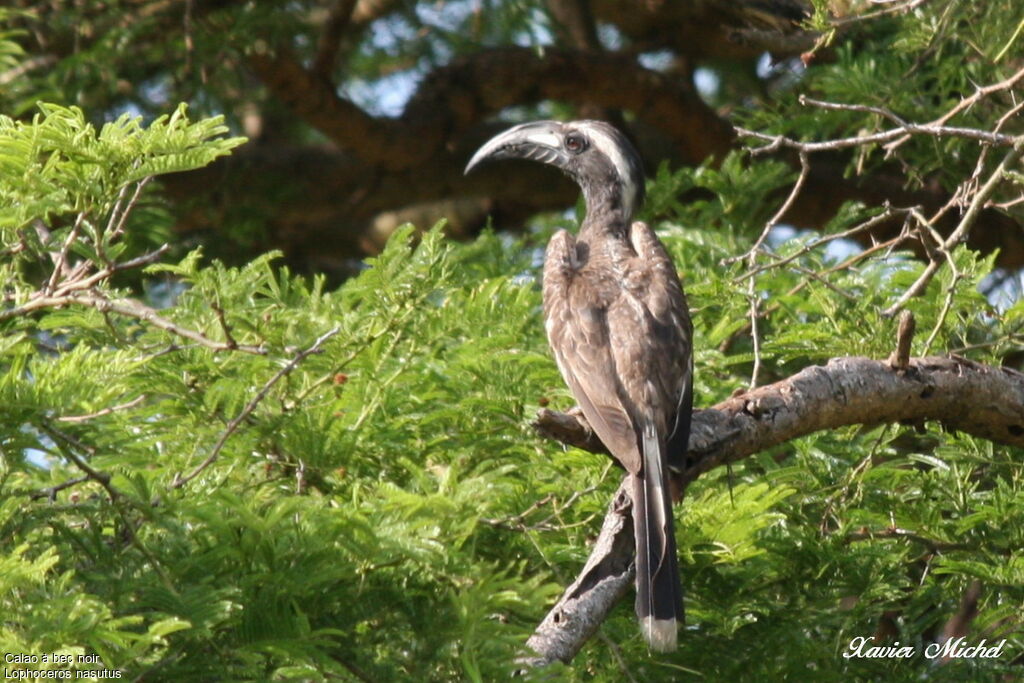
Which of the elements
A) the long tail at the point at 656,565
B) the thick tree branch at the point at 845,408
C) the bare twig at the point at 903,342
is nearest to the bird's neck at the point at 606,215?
the thick tree branch at the point at 845,408

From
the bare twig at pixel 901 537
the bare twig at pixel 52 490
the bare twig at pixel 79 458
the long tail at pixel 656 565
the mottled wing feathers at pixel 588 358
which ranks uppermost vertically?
the bare twig at pixel 79 458

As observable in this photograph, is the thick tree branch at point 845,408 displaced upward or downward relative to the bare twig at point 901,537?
upward

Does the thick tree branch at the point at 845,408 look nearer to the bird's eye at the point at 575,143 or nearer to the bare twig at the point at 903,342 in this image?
the bare twig at the point at 903,342

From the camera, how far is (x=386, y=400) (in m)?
3.93

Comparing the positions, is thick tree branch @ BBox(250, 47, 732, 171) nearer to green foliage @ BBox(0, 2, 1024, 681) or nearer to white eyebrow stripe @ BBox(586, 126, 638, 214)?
white eyebrow stripe @ BBox(586, 126, 638, 214)

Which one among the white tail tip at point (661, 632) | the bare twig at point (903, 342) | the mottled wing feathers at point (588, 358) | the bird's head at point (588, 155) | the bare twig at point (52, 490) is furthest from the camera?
the bird's head at point (588, 155)

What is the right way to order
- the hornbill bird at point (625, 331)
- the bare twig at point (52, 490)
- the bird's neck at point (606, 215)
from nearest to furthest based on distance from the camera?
the bare twig at point (52, 490) → the hornbill bird at point (625, 331) → the bird's neck at point (606, 215)

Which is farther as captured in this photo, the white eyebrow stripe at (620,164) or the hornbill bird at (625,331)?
the white eyebrow stripe at (620,164)

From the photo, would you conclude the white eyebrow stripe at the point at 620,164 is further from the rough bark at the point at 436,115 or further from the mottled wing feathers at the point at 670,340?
the rough bark at the point at 436,115

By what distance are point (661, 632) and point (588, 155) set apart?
2901 millimetres

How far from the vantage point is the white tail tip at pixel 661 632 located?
130 inches

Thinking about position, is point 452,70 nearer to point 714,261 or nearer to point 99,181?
point 714,261

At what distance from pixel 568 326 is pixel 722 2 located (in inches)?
99.9

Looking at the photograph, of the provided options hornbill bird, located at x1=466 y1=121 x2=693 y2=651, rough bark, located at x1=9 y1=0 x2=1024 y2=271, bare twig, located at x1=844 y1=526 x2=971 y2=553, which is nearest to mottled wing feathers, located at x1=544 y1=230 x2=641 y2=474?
hornbill bird, located at x1=466 y1=121 x2=693 y2=651
